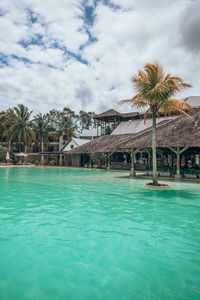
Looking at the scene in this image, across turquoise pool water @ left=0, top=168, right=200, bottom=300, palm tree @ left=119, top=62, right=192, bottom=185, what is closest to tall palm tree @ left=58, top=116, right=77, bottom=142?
palm tree @ left=119, top=62, right=192, bottom=185

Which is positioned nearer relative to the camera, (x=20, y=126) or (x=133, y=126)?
(x=133, y=126)

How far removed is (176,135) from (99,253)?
18694 mm

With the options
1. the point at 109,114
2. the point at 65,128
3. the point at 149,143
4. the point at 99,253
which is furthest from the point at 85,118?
the point at 99,253

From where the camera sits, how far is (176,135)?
21.8 meters

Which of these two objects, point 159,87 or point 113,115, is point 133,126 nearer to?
point 113,115

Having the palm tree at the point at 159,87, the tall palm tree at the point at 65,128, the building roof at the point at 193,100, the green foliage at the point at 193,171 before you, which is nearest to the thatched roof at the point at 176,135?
the green foliage at the point at 193,171

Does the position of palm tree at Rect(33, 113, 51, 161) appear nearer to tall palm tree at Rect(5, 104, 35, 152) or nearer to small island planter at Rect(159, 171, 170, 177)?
tall palm tree at Rect(5, 104, 35, 152)

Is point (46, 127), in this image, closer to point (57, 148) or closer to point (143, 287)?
point (57, 148)

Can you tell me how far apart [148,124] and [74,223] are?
33.8 metres

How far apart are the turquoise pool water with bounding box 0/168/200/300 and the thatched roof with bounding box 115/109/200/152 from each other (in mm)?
12045

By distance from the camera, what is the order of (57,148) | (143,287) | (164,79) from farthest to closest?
(57,148)
(164,79)
(143,287)

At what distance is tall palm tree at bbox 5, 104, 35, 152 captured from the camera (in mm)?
49781

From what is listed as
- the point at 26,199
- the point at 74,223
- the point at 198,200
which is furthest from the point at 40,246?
the point at 198,200

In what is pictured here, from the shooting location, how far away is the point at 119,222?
24.2 ft
